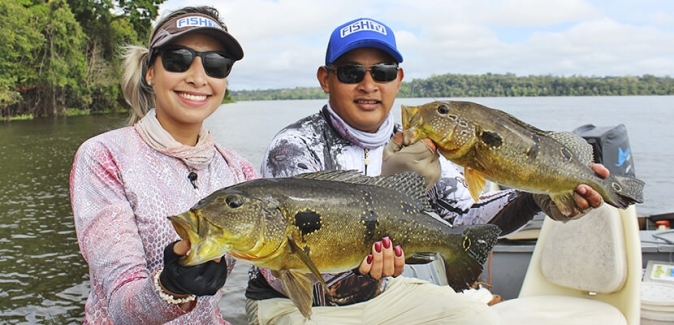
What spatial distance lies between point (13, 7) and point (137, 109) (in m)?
49.0

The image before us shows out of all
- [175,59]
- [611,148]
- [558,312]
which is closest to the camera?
[175,59]

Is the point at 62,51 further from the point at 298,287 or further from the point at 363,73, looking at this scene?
the point at 298,287

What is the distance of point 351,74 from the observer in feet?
13.5

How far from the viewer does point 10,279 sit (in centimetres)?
1148

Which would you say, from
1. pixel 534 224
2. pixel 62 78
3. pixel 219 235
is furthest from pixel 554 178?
pixel 62 78

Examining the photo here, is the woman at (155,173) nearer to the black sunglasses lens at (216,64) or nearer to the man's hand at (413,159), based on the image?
the black sunglasses lens at (216,64)

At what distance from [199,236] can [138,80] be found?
1.86m

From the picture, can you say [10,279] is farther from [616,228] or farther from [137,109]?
[616,228]

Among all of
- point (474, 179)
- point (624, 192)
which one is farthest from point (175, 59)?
point (624, 192)

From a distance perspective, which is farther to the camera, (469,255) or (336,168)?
(336,168)

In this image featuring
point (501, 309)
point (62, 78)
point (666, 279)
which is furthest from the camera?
point (62, 78)

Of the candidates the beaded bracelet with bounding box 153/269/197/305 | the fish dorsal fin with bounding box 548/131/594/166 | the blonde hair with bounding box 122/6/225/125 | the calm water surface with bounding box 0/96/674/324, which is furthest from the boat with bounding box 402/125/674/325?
the beaded bracelet with bounding box 153/269/197/305

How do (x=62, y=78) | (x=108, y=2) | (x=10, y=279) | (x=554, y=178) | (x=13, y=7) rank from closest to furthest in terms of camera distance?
(x=554, y=178) < (x=10, y=279) < (x=13, y=7) < (x=62, y=78) < (x=108, y=2)

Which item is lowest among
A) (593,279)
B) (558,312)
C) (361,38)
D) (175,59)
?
(558,312)
